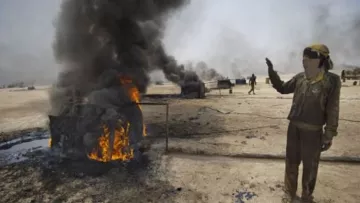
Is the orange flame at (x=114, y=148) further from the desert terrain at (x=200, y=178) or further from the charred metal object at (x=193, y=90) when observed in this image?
the charred metal object at (x=193, y=90)

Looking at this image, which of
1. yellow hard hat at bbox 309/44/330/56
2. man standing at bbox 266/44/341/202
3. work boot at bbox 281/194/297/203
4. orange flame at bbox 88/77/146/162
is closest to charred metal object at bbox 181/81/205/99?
orange flame at bbox 88/77/146/162

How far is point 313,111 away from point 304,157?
29.7 inches

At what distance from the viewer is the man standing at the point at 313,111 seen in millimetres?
4043

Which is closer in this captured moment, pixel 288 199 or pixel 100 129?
pixel 288 199

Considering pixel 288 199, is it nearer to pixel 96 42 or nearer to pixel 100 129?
pixel 100 129

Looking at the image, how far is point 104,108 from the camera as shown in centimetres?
718

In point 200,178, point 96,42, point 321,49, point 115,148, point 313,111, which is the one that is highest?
point 96,42

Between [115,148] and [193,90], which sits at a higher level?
[193,90]

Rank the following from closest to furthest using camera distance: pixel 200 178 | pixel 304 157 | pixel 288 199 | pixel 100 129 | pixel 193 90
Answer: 1. pixel 304 157
2. pixel 288 199
3. pixel 200 178
4. pixel 100 129
5. pixel 193 90

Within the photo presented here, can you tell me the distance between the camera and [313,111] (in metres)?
4.14

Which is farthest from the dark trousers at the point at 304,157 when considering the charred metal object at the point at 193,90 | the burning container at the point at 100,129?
the charred metal object at the point at 193,90

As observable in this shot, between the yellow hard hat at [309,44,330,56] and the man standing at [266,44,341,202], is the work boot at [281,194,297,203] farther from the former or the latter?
the yellow hard hat at [309,44,330,56]

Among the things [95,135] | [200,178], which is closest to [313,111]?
[200,178]

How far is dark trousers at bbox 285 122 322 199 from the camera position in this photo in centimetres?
422
